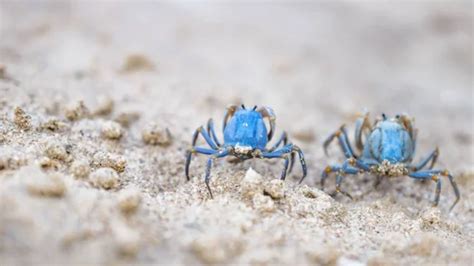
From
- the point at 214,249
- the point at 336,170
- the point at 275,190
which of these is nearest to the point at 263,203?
the point at 275,190

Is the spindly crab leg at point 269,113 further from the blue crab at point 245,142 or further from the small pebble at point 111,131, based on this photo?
the small pebble at point 111,131

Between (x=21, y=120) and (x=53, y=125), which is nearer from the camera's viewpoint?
(x=21, y=120)

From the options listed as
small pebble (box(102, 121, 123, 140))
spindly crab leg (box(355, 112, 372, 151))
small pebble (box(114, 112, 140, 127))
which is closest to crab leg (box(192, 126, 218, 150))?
small pebble (box(102, 121, 123, 140))

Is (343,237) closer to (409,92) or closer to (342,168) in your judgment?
(342,168)

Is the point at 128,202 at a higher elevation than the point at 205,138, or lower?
lower

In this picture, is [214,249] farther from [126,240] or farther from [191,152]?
[191,152]

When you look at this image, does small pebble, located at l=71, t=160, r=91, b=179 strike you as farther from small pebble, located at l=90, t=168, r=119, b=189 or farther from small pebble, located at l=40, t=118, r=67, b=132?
small pebble, located at l=40, t=118, r=67, b=132

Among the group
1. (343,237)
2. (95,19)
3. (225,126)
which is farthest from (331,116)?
(95,19)
